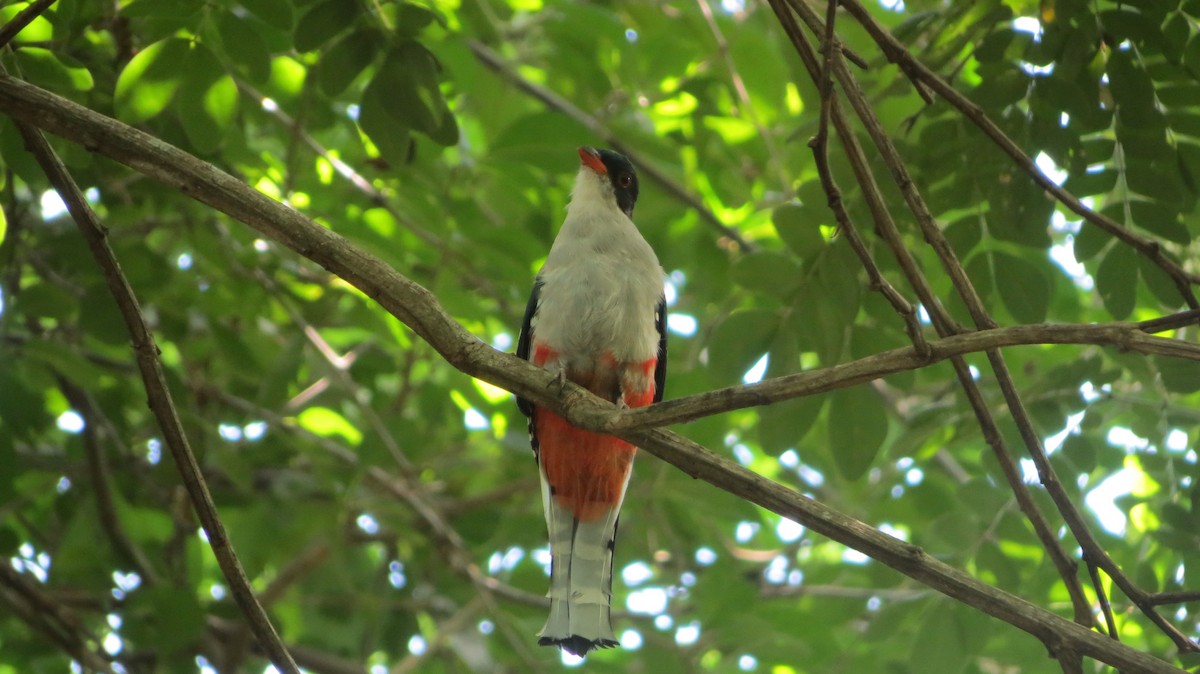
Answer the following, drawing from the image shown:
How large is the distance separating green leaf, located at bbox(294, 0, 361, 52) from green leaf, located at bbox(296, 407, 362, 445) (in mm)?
2919

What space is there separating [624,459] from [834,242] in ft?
4.05

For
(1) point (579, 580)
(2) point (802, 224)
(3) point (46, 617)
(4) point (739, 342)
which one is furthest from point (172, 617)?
(2) point (802, 224)

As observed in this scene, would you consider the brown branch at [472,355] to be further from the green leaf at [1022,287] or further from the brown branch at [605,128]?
the brown branch at [605,128]

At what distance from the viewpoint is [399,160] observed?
12.1 feet

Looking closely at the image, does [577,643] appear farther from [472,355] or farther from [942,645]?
[472,355]

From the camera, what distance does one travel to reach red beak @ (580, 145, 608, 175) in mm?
4809

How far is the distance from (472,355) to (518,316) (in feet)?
8.73

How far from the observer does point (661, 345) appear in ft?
14.9

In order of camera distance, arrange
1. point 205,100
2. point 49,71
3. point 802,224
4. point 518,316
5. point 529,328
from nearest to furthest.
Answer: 1. point 49,71
2. point 205,100
3. point 802,224
4. point 529,328
5. point 518,316

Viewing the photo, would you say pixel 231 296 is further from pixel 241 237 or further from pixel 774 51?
pixel 774 51

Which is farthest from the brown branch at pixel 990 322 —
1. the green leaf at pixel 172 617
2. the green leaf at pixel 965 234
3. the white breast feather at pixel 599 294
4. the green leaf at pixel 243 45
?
the green leaf at pixel 172 617

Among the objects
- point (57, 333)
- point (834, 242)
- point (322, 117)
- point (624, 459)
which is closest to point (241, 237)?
point (322, 117)

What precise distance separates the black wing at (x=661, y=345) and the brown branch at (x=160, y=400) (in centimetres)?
197

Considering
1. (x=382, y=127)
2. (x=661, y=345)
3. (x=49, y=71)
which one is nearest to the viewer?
(x=49, y=71)
